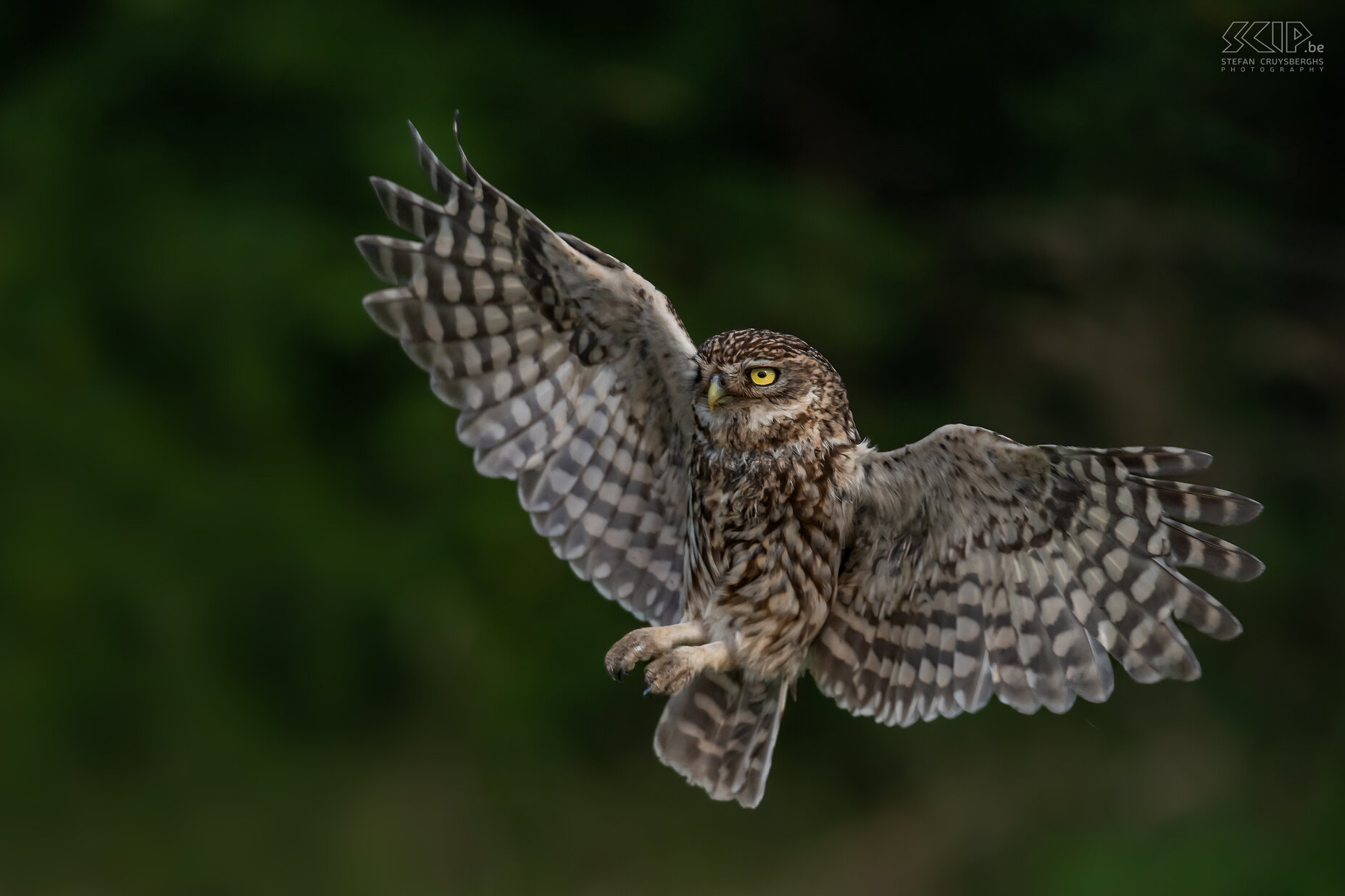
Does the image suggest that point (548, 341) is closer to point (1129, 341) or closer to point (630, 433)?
point (630, 433)

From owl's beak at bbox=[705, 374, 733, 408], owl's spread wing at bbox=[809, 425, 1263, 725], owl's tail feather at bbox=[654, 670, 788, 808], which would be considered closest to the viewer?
owl's spread wing at bbox=[809, 425, 1263, 725]

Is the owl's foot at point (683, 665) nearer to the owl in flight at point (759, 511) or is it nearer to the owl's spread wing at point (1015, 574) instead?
the owl in flight at point (759, 511)

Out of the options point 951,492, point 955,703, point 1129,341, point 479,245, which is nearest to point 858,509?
point 951,492

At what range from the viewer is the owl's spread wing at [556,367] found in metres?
2.77

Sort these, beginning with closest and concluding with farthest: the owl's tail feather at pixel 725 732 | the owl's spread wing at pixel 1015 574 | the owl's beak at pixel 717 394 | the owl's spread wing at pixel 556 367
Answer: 1. the owl's spread wing at pixel 1015 574
2. the owl's beak at pixel 717 394
3. the owl's spread wing at pixel 556 367
4. the owl's tail feather at pixel 725 732

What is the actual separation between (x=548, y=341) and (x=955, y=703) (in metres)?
1.18

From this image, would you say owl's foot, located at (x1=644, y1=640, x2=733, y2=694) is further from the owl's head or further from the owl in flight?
the owl's head

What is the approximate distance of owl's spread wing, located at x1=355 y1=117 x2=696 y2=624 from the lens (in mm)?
2773

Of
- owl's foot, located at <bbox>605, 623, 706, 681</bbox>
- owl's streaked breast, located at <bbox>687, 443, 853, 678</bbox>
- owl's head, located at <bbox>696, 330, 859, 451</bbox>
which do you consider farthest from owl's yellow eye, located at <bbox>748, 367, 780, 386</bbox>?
owl's foot, located at <bbox>605, 623, 706, 681</bbox>

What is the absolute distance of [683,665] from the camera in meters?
2.51

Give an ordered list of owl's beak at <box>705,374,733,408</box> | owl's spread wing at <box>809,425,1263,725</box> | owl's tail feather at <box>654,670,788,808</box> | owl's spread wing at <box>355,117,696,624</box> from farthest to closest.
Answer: owl's tail feather at <box>654,670,788,808</box> < owl's spread wing at <box>355,117,696,624</box> < owl's beak at <box>705,374,733,408</box> < owl's spread wing at <box>809,425,1263,725</box>

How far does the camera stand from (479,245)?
2.84 m

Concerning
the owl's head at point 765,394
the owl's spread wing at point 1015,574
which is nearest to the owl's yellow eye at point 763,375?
the owl's head at point 765,394

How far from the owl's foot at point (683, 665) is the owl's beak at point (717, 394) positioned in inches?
19.1
